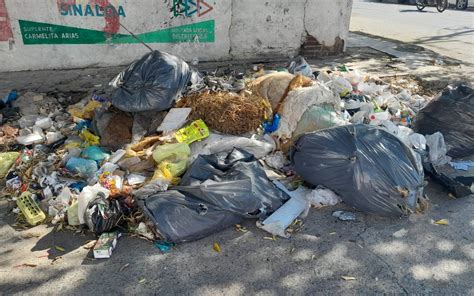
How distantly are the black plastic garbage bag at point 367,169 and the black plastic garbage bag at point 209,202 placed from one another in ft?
1.41

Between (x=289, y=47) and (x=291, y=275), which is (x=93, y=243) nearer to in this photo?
(x=291, y=275)

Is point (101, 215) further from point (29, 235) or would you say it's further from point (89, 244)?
point (29, 235)

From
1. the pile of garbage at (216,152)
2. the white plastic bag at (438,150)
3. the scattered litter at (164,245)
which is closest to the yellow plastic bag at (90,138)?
the pile of garbage at (216,152)

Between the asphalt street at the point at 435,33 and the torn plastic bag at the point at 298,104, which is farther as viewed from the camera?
the asphalt street at the point at 435,33

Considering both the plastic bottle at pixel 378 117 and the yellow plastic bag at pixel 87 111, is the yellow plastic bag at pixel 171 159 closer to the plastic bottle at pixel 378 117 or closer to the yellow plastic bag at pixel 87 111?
the yellow plastic bag at pixel 87 111

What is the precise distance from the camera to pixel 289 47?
6.87 m

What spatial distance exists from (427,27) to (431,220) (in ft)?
35.8

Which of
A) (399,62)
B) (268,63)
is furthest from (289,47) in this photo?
(399,62)

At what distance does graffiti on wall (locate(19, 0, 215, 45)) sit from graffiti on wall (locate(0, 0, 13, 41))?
0.56 ft

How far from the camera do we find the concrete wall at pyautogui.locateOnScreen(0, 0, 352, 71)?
567 centimetres

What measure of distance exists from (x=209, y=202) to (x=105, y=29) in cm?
451

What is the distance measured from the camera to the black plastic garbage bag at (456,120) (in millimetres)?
3609

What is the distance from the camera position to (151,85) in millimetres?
3650

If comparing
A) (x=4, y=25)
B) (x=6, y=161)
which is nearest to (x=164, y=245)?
(x=6, y=161)
